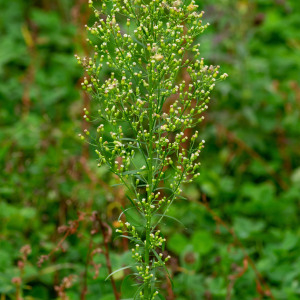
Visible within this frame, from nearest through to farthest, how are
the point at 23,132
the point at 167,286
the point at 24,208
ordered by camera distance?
→ the point at 167,286, the point at 24,208, the point at 23,132

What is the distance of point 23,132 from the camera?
4.27 m

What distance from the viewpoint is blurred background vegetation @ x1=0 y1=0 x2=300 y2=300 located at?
313 centimetres

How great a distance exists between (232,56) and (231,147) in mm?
988

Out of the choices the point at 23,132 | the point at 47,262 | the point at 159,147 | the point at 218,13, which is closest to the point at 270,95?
the point at 218,13

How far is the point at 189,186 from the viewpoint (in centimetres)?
444

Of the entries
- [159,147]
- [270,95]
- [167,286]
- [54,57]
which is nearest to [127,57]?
[159,147]

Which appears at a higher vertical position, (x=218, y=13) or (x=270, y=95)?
(x=218, y=13)

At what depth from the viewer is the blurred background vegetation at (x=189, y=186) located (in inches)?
123

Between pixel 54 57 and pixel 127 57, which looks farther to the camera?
pixel 54 57

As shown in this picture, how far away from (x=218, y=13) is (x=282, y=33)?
1.61 meters

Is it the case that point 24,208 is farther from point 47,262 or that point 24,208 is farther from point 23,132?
point 23,132

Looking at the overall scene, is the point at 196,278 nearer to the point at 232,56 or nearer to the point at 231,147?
the point at 231,147

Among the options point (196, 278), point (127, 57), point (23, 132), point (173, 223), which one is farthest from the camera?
point (23, 132)

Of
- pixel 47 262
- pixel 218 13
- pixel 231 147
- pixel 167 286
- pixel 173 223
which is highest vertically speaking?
pixel 218 13
